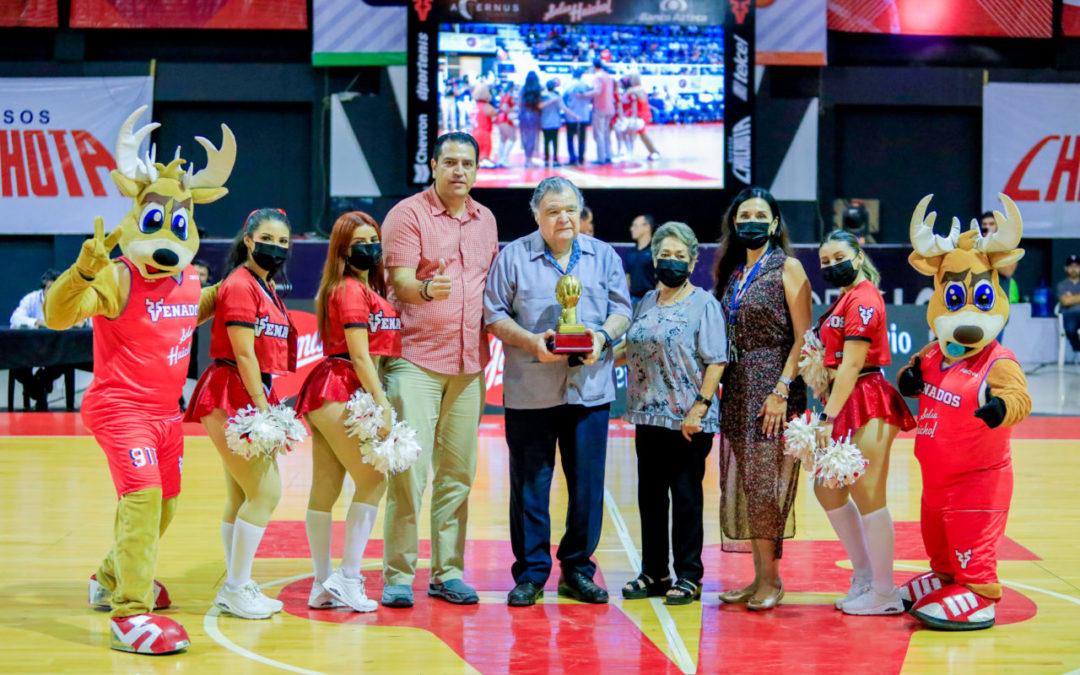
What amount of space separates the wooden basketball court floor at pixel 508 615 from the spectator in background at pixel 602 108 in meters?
7.29

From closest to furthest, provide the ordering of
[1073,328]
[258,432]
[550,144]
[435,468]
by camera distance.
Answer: [258,432], [435,468], [550,144], [1073,328]

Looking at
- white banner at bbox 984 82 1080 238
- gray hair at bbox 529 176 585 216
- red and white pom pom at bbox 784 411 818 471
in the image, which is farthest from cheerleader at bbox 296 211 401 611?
white banner at bbox 984 82 1080 238

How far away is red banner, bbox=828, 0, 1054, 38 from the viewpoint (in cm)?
1564

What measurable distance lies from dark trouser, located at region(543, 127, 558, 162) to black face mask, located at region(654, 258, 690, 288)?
901 centimetres

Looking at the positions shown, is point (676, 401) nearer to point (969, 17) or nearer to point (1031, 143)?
point (1031, 143)

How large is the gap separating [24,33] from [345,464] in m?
13.5

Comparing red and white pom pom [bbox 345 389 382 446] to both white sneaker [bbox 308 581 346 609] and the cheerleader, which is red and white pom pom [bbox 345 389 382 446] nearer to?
the cheerleader

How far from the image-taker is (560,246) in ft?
16.0

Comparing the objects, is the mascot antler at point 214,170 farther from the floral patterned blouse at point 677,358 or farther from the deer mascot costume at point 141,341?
the floral patterned blouse at point 677,358

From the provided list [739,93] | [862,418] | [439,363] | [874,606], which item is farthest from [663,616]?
[739,93]

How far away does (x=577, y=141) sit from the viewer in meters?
13.7

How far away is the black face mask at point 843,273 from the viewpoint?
15.5ft

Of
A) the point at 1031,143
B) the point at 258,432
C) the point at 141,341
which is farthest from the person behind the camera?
the point at 1031,143

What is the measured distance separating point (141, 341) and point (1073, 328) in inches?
521
